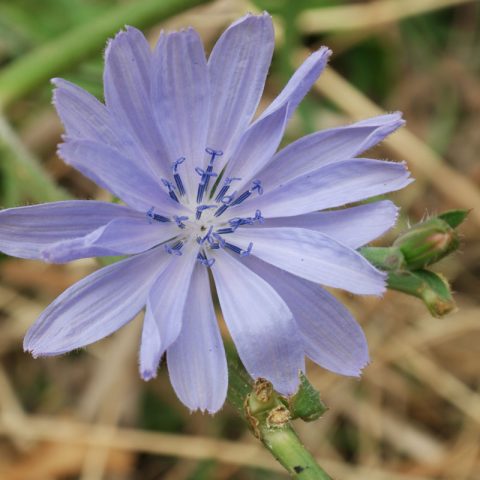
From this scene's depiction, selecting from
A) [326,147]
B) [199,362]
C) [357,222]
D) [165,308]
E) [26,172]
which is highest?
[26,172]

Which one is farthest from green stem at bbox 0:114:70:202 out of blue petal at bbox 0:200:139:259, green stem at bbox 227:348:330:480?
green stem at bbox 227:348:330:480

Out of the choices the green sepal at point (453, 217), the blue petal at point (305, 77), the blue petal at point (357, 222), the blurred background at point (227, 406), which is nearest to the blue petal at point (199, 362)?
Answer: the blue petal at point (357, 222)

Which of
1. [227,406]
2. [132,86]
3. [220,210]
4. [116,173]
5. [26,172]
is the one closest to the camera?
[116,173]

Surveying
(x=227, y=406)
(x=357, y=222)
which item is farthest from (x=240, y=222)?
(x=227, y=406)

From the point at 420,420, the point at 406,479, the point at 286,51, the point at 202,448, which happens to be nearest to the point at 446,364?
the point at 420,420

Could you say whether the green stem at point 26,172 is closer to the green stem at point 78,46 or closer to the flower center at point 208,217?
the green stem at point 78,46

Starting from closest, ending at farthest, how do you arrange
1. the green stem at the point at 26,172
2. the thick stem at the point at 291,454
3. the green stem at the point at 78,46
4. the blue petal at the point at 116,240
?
the blue petal at the point at 116,240
the thick stem at the point at 291,454
the green stem at the point at 26,172
the green stem at the point at 78,46

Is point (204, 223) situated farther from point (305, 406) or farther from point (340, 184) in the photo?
point (305, 406)
